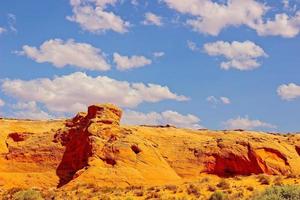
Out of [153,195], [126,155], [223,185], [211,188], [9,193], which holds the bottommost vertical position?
[9,193]

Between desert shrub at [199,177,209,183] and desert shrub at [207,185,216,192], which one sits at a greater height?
desert shrub at [199,177,209,183]

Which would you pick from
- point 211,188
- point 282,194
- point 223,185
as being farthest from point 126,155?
point 282,194

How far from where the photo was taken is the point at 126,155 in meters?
40.5

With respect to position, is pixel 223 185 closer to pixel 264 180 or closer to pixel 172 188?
pixel 264 180

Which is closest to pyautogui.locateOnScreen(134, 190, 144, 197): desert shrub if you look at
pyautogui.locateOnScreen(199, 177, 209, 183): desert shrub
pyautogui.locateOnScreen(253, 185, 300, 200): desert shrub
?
pyautogui.locateOnScreen(199, 177, 209, 183): desert shrub

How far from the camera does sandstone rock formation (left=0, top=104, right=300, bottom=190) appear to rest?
40.3 metres

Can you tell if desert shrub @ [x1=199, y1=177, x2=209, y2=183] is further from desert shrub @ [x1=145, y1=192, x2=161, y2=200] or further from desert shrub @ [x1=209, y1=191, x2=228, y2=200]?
desert shrub @ [x1=209, y1=191, x2=228, y2=200]

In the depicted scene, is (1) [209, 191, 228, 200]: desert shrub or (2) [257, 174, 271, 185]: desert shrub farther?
(2) [257, 174, 271, 185]: desert shrub

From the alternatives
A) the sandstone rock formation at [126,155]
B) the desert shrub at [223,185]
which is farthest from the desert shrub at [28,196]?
the desert shrub at [223,185]

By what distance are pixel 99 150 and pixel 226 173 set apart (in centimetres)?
1007

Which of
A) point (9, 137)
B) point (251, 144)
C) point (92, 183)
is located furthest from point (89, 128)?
point (251, 144)

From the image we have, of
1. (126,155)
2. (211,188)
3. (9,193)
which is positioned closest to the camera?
(211,188)

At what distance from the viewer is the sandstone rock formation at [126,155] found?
40.3m

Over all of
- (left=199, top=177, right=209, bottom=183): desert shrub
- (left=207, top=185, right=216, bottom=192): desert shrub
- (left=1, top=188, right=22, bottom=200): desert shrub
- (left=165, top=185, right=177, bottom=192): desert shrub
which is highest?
(left=199, top=177, right=209, bottom=183): desert shrub
